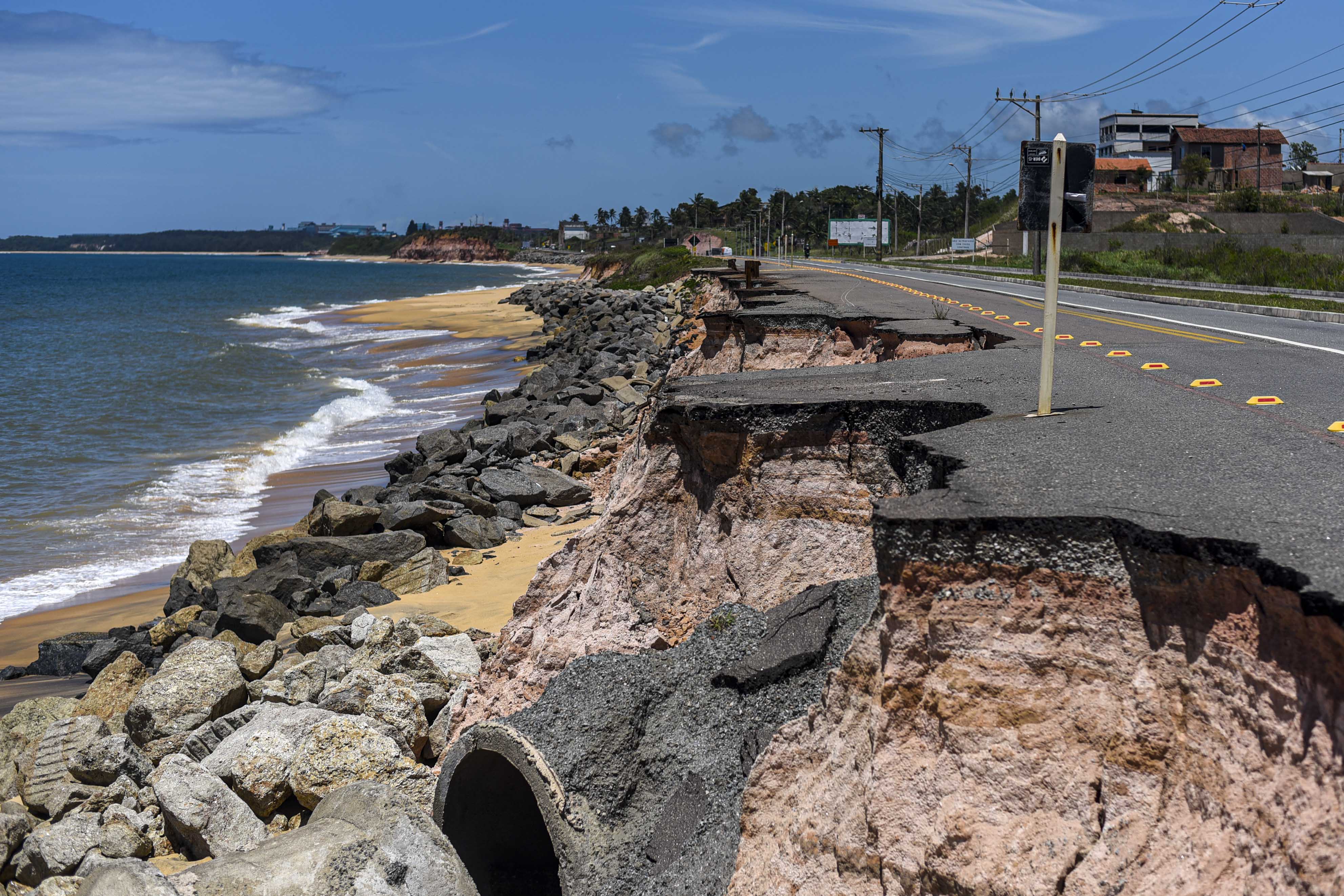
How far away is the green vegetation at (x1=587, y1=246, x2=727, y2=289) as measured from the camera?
204 ft

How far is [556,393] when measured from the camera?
23.1 m

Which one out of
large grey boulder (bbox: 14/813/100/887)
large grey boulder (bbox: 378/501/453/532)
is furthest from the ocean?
large grey boulder (bbox: 14/813/100/887)

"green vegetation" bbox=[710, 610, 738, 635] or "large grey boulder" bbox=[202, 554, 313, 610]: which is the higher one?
"green vegetation" bbox=[710, 610, 738, 635]

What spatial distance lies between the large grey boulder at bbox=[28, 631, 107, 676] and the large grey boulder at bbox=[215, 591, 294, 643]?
147cm

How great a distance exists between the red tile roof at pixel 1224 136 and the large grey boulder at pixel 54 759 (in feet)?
354

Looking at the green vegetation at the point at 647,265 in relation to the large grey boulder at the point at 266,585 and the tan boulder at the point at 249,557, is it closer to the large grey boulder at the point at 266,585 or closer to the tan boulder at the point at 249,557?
the tan boulder at the point at 249,557

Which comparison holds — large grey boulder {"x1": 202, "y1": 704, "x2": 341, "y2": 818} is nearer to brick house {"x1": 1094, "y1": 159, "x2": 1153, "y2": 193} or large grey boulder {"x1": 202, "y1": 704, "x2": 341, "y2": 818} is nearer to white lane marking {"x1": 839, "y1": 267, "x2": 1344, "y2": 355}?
white lane marking {"x1": 839, "y1": 267, "x2": 1344, "y2": 355}

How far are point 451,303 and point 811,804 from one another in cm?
7474

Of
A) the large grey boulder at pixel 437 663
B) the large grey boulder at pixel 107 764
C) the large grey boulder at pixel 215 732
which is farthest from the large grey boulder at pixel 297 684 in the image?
the large grey boulder at pixel 107 764

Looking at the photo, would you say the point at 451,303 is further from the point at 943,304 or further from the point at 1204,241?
the point at 943,304

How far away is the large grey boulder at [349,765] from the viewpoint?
21.6 feet

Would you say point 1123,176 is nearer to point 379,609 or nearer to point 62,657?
point 379,609

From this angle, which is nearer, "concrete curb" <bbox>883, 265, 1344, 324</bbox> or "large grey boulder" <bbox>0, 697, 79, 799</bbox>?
"large grey boulder" <bbox>0, 697, 79, 799</bbox>

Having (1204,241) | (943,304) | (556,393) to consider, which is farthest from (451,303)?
(943,304)
